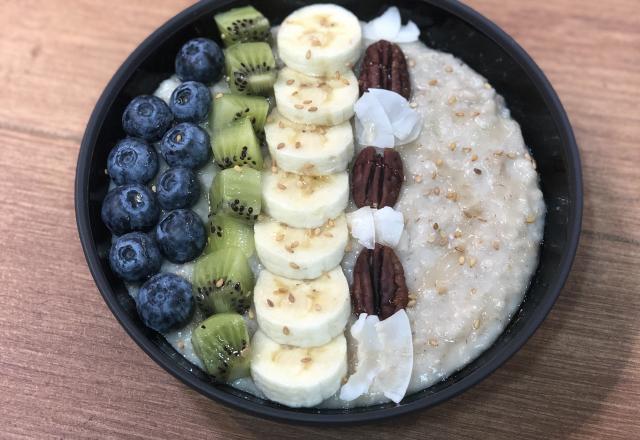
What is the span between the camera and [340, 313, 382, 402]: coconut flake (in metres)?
1.43

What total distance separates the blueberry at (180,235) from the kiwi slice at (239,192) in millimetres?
83

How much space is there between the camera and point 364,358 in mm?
1450

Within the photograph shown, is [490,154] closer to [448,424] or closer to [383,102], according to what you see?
[383,102]

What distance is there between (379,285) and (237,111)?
0.61 metres

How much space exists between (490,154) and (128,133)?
994 mm

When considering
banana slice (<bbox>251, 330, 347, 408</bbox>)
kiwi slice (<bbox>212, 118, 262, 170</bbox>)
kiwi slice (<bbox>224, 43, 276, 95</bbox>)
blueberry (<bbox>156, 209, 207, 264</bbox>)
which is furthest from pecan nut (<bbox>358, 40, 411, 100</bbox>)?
banana slice (<bbox>251, 330, 347, 408</bbox>)

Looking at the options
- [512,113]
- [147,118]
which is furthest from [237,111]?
[512,113]

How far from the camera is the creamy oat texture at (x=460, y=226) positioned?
1479mm

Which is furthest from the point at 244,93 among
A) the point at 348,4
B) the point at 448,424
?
the point at 448,424

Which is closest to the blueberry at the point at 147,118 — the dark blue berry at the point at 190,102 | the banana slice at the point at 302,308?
the dark blue berry at the point at 190,102

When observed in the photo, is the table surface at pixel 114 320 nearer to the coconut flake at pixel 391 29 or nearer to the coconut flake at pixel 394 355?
the coconut flake at pixel 394 355

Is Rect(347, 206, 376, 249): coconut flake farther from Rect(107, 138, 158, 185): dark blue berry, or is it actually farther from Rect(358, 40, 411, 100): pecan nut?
Rect(107, 138, 158, 185): dark blue berry

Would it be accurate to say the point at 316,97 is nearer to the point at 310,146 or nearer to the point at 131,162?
the point at 310,146

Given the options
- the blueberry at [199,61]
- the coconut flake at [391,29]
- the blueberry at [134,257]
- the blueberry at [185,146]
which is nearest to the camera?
the blueberry at [134,257]
